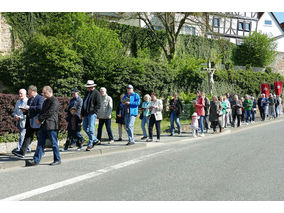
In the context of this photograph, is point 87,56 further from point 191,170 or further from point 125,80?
point 191,170

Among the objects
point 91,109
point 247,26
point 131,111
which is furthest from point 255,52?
point 91,109

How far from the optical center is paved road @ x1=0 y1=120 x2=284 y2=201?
15.1 feet

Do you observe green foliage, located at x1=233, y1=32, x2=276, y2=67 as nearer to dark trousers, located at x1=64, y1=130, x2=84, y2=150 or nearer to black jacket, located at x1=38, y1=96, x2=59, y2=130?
dark trousers, located at x1=64, y1=130, x2=84, y2=150

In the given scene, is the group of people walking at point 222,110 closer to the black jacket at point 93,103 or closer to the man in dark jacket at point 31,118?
the black jacket at point 93,103

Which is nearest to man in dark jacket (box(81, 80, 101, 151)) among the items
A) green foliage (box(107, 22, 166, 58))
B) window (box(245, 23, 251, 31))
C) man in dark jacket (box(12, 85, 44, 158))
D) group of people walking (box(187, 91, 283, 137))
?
man in dark jacket (box(12, 85, 44, 158))

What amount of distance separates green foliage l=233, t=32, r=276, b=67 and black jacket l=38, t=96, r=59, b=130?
35.7m

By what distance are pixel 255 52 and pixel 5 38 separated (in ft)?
102

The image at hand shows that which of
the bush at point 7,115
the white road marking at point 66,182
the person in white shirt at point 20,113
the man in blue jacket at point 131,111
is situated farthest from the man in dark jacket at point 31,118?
the man in blue jacket at point 131,111

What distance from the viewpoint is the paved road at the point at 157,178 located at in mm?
4609

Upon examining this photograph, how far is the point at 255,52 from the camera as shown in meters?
38.8

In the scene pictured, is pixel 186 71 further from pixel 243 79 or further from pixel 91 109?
pixel 91 109
